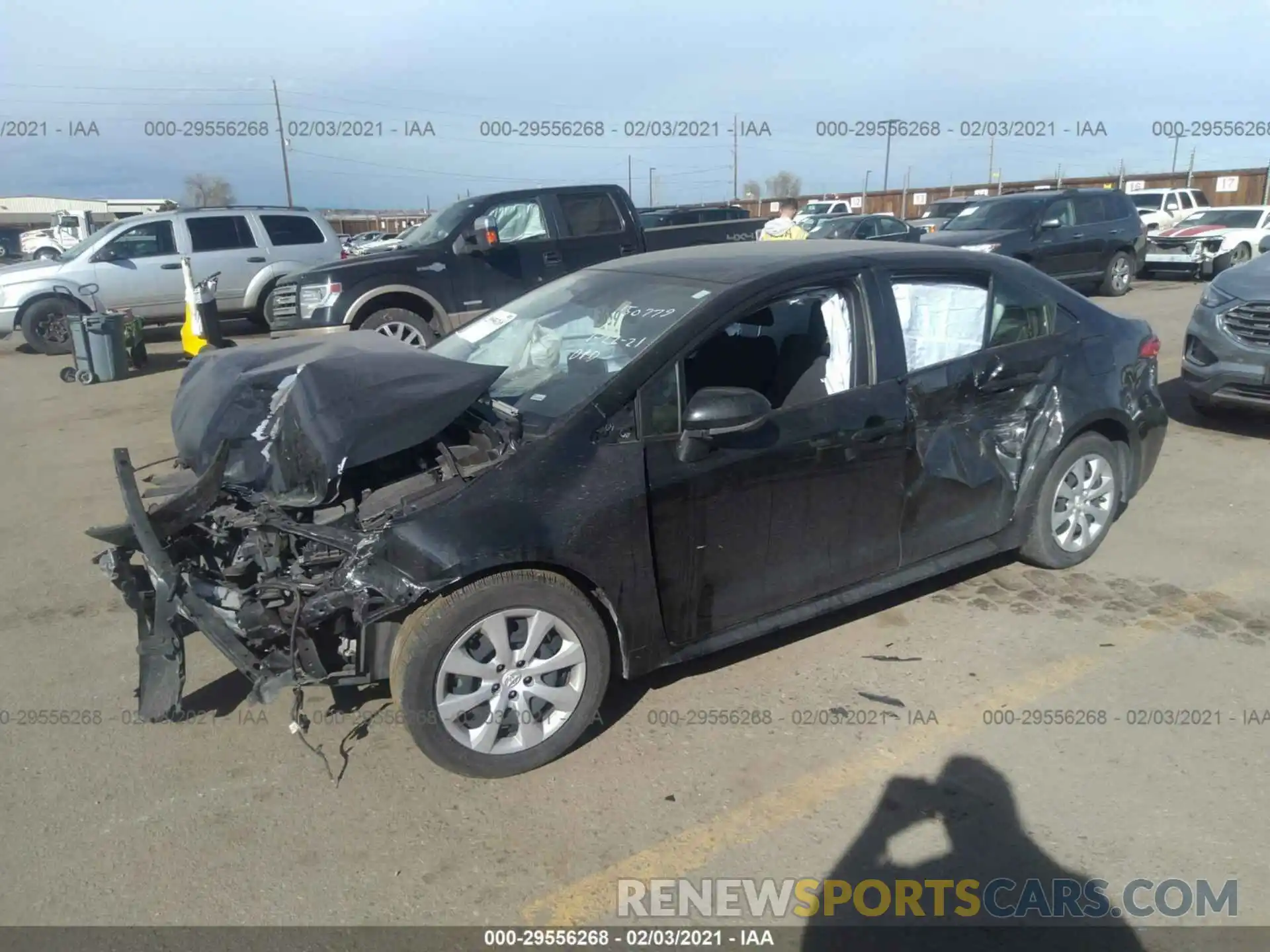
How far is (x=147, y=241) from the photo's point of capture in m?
13.9

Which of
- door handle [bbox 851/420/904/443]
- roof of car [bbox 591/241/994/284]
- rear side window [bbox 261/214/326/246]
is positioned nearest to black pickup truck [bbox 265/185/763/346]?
rear side window [bbox 261/214/326/246]

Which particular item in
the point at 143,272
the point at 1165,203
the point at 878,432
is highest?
the point at 1165,203

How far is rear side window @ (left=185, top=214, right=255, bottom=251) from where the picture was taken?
13.9 meters

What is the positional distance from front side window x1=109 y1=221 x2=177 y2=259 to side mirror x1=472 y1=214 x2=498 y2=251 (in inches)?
250

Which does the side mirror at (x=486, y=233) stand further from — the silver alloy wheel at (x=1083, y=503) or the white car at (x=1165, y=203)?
the white car at (x=1165, y=203)

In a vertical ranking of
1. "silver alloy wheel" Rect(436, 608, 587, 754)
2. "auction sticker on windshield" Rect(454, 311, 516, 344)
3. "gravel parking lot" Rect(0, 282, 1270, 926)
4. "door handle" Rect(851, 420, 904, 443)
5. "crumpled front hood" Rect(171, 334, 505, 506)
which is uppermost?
"auction sticker on windshield" Rect(454, 311, 516, 344)

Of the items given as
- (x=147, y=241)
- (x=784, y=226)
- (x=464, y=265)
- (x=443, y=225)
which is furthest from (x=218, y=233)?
(x=784, y=226)

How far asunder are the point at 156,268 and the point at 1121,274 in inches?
621

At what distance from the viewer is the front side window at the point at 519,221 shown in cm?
1030

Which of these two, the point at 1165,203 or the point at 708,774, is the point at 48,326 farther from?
the point at 1165,203

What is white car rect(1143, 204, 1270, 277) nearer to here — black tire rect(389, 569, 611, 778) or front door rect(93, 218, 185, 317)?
front door rect(93, 218, 185, 317)

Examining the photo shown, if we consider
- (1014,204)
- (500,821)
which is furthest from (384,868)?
(1014,204)

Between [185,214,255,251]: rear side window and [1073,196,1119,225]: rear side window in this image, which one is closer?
[185,214,255,251]: rear side window

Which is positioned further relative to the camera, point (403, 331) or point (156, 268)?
point (156, 268)
